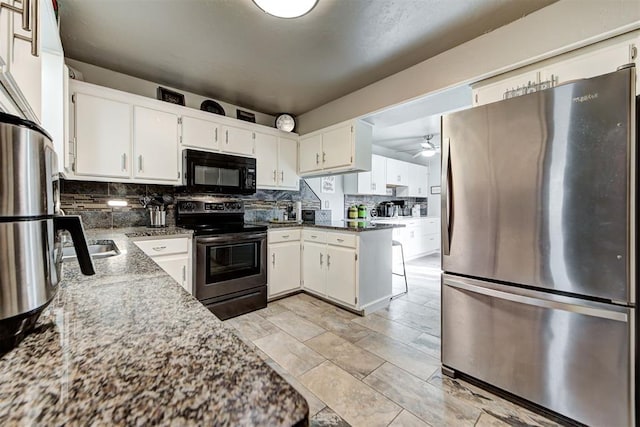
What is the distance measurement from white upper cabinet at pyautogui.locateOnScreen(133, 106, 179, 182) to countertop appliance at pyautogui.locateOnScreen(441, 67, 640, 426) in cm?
242

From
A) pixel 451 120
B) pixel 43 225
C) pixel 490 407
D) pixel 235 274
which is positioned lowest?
pixel 490 407

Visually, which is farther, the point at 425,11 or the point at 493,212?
the point at 425,11

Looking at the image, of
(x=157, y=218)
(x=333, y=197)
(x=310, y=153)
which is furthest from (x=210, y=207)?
(x=333, y=197)

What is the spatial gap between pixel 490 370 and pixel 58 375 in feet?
6.23

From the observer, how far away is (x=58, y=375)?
Result: 0.36m

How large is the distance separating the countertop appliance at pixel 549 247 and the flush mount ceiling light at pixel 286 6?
3.54ft

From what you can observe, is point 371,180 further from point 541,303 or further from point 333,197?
point 541,303

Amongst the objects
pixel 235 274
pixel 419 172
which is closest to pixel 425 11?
pixel 235 274

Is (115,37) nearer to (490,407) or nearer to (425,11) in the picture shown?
(425,11)

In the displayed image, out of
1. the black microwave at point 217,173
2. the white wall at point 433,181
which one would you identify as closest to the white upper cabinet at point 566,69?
the black microwave at point 217,173

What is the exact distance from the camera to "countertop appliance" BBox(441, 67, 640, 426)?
3.84 ft

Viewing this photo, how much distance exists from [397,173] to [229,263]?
408 centimetres

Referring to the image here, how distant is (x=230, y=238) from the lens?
8.42 ft

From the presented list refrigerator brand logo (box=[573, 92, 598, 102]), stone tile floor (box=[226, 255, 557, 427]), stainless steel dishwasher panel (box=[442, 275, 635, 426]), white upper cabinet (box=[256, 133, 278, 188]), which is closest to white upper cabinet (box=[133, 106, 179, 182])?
white upper cabinet (box=[256, 133, 278, 188])
